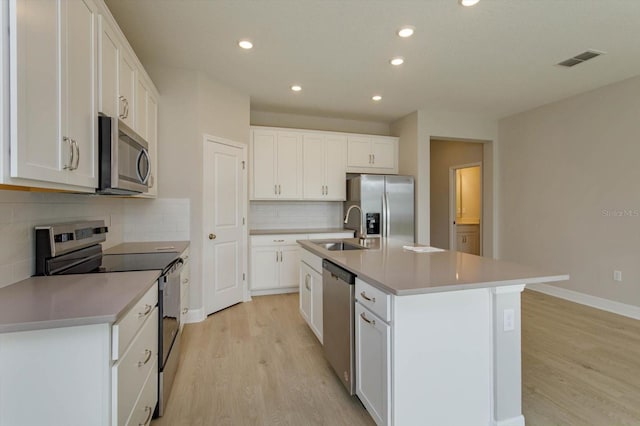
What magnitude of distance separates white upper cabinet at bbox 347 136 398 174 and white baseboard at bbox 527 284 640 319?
9.30 ft

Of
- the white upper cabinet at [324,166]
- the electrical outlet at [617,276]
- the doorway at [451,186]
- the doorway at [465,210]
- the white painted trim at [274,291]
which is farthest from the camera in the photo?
the doorway at [465,210]

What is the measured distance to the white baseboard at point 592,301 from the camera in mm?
3557

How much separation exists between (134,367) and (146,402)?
0.35 metres

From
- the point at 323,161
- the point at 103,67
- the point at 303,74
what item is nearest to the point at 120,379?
the point at 103,67

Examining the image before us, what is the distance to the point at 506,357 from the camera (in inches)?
66.6

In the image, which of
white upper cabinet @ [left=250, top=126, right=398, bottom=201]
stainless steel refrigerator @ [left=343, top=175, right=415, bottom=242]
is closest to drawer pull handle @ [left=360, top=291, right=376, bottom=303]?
stainless steel refrigerator @ [left=343, top=175, right=415, bottom=242]

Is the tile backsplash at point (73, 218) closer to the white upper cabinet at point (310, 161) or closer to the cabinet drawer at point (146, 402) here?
the cabinet drawer at point (146, 402)

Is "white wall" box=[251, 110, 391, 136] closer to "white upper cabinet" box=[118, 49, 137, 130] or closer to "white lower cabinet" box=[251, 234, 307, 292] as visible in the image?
"white lower cabinet" box=[251, 234, 307, 292]

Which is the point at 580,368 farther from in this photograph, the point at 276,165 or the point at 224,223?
the point at 276,165

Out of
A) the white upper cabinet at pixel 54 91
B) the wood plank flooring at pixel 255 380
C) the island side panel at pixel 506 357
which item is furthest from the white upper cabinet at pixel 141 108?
the island side panel at pixel 506 357

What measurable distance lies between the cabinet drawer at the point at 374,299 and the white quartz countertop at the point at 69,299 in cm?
112

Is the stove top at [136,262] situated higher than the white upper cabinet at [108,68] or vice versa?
the white upper cabinet at [108,68]

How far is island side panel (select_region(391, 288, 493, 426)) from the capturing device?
1522 mm

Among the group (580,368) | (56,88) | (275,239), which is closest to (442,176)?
(275,239)
